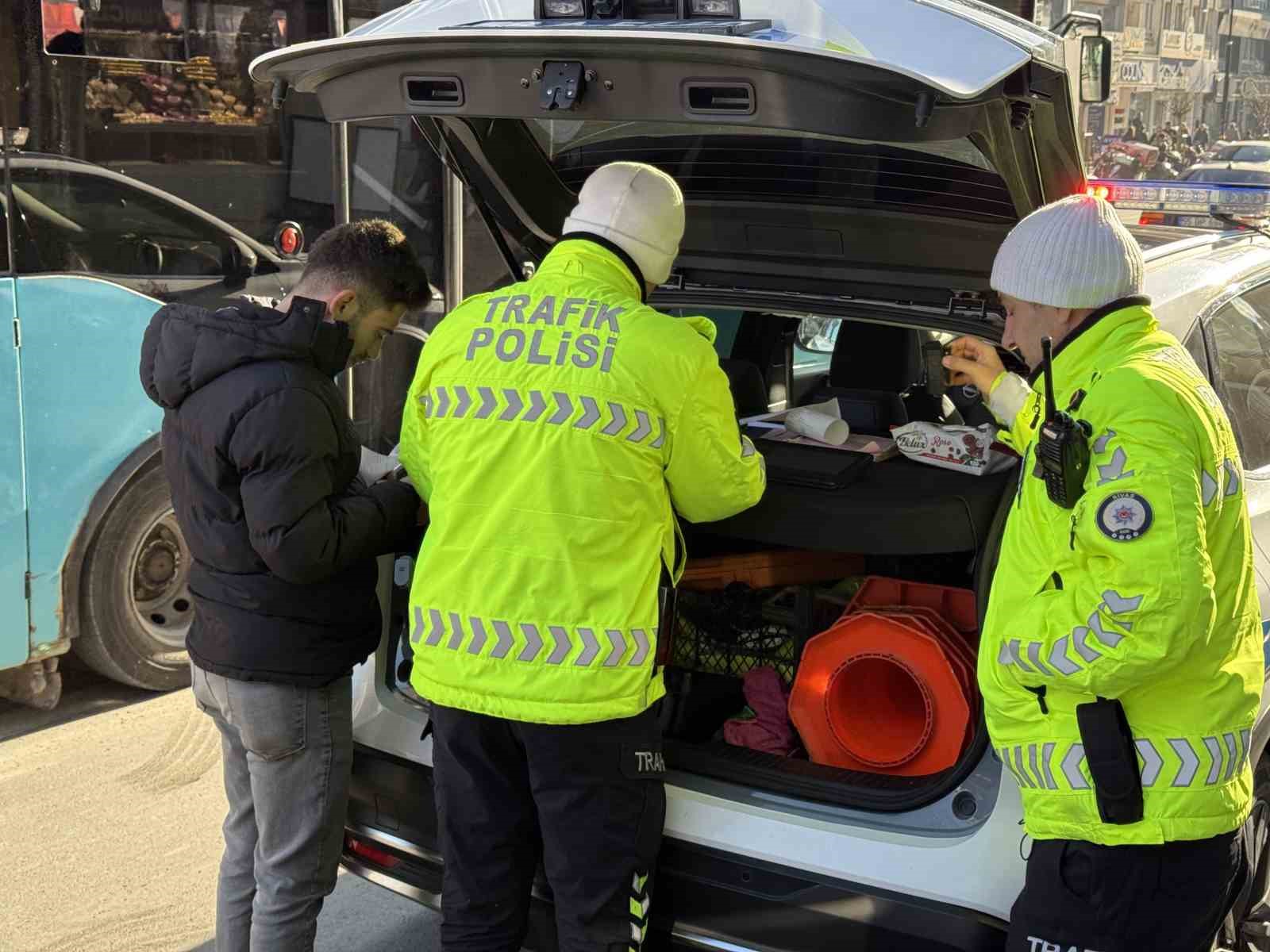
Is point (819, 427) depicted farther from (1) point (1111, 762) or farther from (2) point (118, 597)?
(2) point (118, 597)

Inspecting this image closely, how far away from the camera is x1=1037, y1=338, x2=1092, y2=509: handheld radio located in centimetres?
207

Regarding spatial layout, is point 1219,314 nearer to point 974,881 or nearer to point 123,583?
point 974,881

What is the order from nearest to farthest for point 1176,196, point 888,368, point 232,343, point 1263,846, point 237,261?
point 232,343 → point 1263,846 → point 888,368 → point 237,261 → point 1176,196

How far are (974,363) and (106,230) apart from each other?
10.8 ft

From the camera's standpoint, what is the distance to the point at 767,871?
257 cm

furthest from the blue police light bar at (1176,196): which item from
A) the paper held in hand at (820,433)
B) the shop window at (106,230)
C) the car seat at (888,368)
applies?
the shop window at (106,230)

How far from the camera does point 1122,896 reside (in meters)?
2.13

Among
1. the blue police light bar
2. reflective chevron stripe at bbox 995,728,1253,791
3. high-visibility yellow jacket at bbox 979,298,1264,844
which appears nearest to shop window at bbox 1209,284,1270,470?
high-visibility yellow jacket at bbox 979,298,1264,844

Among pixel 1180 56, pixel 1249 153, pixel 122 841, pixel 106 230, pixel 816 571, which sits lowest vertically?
pixel 122 841

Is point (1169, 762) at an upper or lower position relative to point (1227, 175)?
lower

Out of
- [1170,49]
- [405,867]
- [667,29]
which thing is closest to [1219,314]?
[667,29]

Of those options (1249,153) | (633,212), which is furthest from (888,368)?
(1249,153)

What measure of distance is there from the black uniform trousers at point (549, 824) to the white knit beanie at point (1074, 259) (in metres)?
1.06

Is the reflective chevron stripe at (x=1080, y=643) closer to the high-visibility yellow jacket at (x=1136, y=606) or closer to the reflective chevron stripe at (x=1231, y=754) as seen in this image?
the high-visibility yellow jacket at (x=1136, y=606)
